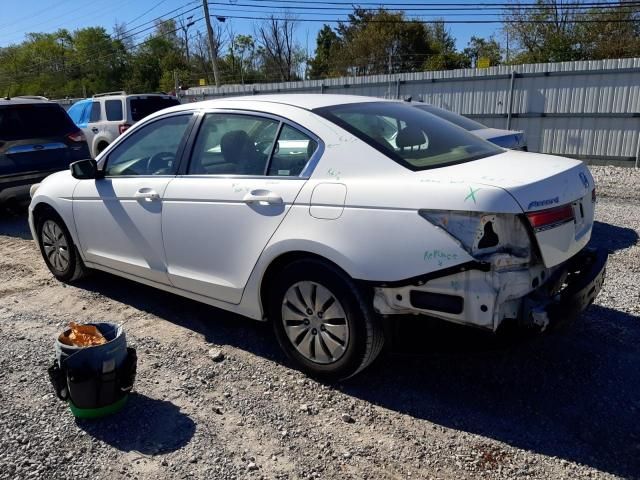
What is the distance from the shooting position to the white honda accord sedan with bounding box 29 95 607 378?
2.61m

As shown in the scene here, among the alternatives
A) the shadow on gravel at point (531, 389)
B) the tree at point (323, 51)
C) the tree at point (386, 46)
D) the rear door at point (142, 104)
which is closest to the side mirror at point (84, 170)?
the shadow on gravel at point (531, 389)

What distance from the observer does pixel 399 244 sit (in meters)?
2.70

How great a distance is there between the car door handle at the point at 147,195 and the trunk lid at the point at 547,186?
199 centimetres

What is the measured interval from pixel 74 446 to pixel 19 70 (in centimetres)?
7922

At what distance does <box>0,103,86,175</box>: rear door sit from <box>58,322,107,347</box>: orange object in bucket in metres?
5.74

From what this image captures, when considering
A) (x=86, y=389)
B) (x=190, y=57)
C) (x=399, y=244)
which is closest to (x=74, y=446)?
(x=86, y=389)

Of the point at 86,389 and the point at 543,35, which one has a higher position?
the point at 543,35

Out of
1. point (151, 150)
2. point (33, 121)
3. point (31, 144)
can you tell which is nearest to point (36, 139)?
point (31, 144)

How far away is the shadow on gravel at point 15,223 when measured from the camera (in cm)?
761

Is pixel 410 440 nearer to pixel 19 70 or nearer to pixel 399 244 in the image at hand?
pixel 399 244

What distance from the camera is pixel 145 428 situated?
9.47ft

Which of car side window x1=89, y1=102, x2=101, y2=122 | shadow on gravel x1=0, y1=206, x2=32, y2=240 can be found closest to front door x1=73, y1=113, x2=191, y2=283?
shadow on gravel x1=0, y1=206, x2=32, y2=240

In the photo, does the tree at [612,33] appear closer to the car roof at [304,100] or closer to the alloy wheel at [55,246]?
the car roof at [304,100]

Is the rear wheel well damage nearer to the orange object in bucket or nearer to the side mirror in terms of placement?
the orange object in bucket
